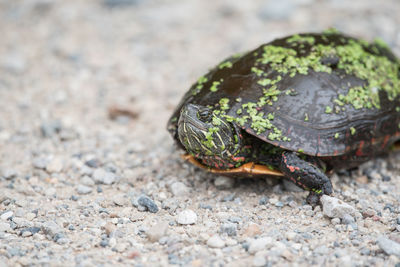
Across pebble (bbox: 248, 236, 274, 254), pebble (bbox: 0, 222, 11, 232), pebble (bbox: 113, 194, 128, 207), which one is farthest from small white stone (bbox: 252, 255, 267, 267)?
pebble (bbox: 0, 222, 11, 232)

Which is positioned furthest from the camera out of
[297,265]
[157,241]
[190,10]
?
[190,10]

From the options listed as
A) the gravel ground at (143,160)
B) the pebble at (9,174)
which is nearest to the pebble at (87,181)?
the gravel ground at (143,160)

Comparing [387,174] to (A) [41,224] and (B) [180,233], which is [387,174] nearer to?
(B) [180,233]

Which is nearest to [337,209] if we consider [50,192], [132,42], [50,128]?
[50,192]

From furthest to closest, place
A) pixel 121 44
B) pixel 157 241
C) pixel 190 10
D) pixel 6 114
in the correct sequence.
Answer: pixel 190 10 < pixel 121 44 < pixel 6 114 < pixel 157 241

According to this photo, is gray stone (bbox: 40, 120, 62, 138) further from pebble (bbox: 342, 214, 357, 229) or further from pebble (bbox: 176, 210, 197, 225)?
pebble (bbox: 342, 214, 357, 229)

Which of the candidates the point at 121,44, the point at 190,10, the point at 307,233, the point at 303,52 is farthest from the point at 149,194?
the point at 190,10

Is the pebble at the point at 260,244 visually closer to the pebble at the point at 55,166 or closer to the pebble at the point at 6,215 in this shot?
the pebble at the point at 6,215
